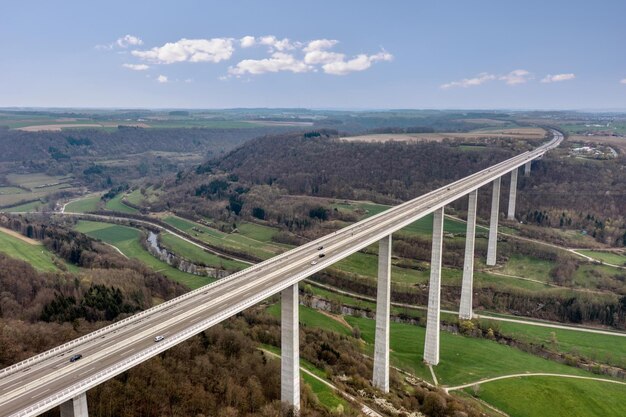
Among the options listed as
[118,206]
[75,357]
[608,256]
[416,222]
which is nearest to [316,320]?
[75,357]

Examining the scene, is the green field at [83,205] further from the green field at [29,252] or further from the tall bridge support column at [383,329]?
the tall bridge support column at [383,329]

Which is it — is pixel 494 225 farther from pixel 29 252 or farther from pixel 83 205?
pixel 83 205

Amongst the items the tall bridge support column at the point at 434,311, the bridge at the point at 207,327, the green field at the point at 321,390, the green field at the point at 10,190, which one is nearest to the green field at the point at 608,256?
the bridge at the point at 207,327

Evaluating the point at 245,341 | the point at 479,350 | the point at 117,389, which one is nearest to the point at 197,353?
the point at 245,341

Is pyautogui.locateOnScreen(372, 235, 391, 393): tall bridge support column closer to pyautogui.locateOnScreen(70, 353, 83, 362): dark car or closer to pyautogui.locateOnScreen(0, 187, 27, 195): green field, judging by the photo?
pyautogui.locateOnScreen(70, 353, 83, 362): dark car

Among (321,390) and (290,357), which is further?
(321,390)
